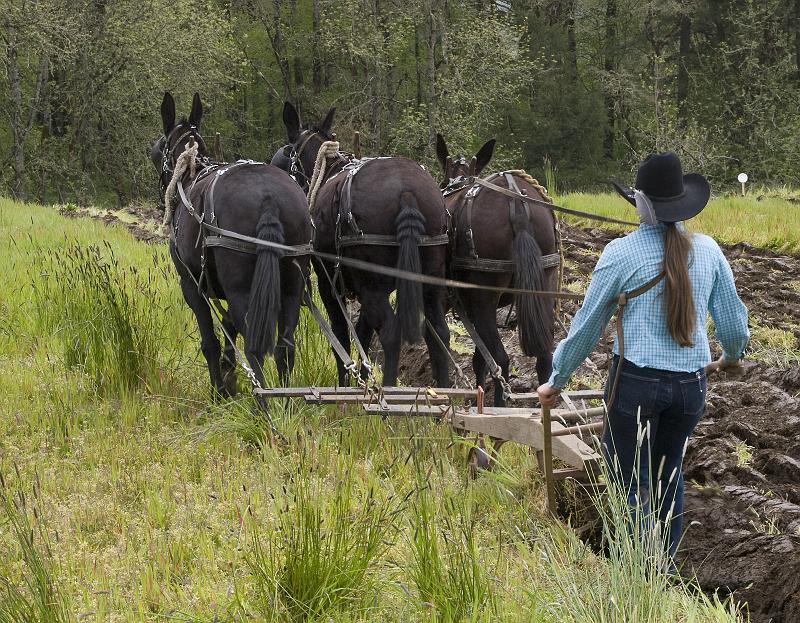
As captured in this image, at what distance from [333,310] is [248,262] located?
1461 mm

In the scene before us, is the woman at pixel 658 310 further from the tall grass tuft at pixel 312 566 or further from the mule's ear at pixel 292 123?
the mule's ear at pixel 292 123

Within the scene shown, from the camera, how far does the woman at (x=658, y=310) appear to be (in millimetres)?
3578

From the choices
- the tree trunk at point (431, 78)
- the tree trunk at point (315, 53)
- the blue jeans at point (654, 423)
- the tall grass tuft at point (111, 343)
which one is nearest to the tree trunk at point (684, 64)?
the tree trunk at point (431, 78)

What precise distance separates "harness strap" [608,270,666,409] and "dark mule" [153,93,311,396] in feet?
9.22

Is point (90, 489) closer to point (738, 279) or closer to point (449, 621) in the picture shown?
point (449, 621)

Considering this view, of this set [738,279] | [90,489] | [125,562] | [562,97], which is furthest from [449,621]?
[562,97]

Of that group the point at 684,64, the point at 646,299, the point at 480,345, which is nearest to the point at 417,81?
the point at 684,64

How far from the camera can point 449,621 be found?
3057mm

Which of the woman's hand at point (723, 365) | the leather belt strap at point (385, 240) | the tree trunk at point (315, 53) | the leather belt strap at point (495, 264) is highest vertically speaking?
the tree trunk at point (315, 53)

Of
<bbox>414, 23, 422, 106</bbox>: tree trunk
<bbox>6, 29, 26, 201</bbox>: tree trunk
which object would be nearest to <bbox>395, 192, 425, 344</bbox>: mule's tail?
<bbox>6, 29, 26, 201</bbox>: tree trunk

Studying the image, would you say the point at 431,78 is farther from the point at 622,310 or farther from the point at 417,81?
the point at 622,310

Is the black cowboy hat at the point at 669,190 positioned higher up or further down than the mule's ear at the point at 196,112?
further down

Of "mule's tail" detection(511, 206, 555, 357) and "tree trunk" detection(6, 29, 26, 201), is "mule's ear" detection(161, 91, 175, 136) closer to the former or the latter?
"mule's tail" detection(511, 206, 555, 357)

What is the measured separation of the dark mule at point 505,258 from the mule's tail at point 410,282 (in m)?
0.47
